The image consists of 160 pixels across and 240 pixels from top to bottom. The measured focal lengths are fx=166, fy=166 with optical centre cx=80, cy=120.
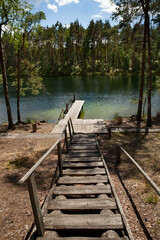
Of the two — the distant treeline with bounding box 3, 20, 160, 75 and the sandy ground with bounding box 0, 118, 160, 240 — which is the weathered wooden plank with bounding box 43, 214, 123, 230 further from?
the distant treeline with bounding box 3, 20, 160, 75

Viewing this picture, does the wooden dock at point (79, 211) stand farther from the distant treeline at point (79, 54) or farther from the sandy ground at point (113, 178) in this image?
the distant treeline at point (79, 54)

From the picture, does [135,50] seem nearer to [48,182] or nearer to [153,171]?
[153,171]

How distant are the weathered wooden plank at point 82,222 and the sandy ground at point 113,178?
83cm

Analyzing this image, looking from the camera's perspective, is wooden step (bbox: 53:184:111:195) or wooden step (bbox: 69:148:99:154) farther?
wooden step (bbox: 69:148:99:154)

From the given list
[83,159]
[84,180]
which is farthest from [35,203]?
[83,159]

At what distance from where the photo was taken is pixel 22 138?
11.8 metres

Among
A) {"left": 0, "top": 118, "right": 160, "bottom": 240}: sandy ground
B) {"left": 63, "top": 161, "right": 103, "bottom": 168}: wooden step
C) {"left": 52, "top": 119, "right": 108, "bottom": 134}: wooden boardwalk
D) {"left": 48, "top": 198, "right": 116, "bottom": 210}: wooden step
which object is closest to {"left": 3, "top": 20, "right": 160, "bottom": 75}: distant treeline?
{"left": 52, "top": 119, "right": 108, "bottom": 134}: wooden boardwalk

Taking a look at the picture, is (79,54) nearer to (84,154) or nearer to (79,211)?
(84,154)

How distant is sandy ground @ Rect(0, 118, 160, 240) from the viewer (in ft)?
12.8

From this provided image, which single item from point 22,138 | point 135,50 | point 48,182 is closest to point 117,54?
point 135,50

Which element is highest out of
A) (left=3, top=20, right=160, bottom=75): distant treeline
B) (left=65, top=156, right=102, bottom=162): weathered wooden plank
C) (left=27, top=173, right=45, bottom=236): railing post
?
(left=3, top=20, right=160, bottom=75): distant treeline

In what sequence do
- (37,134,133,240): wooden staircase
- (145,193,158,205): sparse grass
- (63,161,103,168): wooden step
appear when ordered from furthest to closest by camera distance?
1. (63,161,103,168): wooden step
2. (145,193,158,205): sparse grass
3. (37,134,133,240): wooden staircase

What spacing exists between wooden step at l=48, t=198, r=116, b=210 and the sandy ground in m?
0.80

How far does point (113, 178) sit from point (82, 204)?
2827 millimetres
